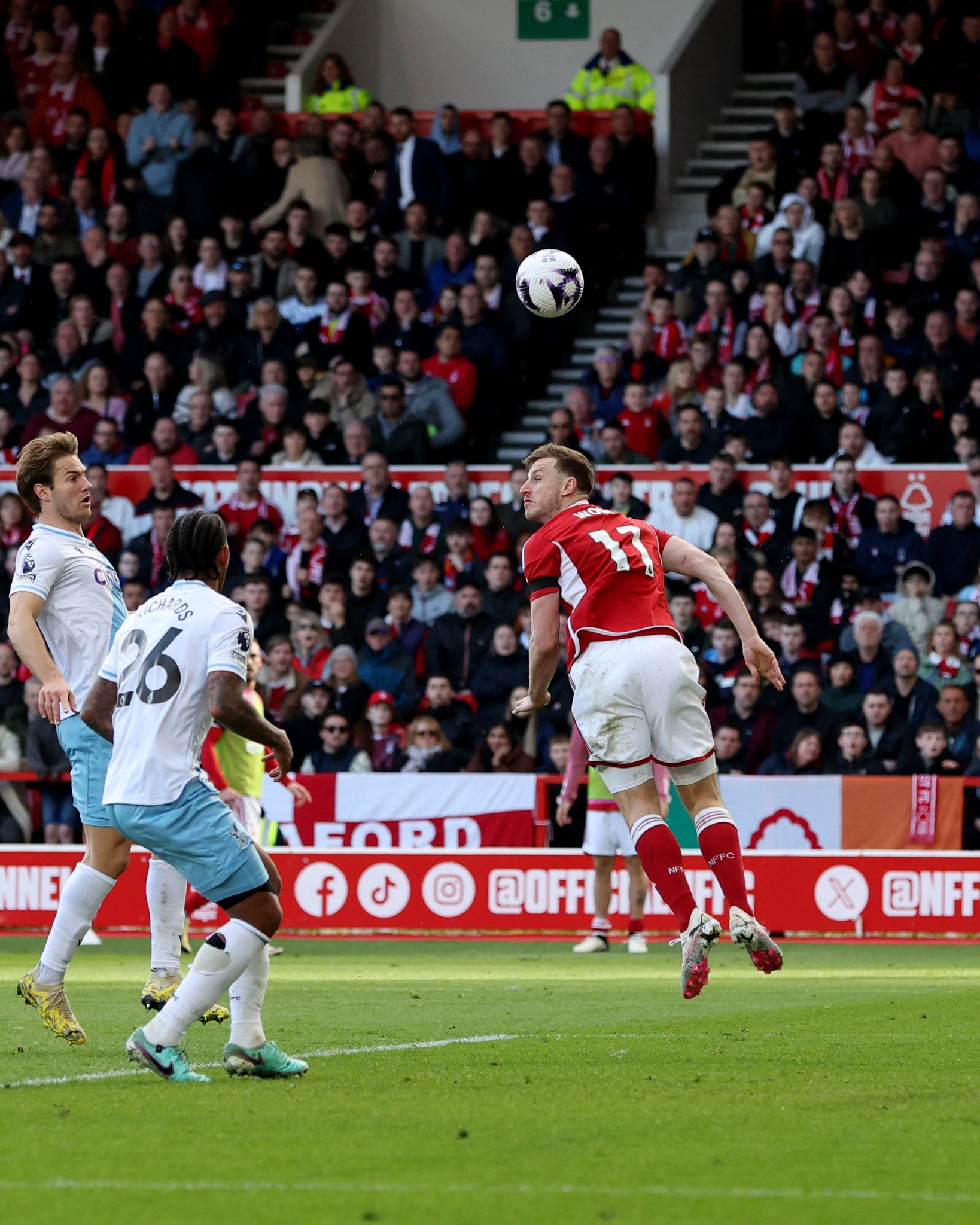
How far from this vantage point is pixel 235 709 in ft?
20.6

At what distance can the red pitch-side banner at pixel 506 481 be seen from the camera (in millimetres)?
17844

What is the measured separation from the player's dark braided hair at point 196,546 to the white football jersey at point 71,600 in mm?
1540

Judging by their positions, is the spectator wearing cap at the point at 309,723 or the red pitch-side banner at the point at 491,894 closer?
the red pitch-side banner at the point at 491,894

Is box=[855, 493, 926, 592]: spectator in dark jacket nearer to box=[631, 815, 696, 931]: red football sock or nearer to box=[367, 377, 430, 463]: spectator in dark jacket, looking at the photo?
box=[367, 377, 430, 463]: spectator in dark jacket

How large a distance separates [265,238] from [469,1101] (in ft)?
56.5


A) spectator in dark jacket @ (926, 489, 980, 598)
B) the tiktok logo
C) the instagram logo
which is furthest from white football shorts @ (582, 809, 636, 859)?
spectator in dark jacket @ (926, 489, 980, 598)

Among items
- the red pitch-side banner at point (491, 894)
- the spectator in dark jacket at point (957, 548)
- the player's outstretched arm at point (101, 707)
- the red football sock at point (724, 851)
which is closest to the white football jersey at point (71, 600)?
the player's outstretched arm at point (101, 707)

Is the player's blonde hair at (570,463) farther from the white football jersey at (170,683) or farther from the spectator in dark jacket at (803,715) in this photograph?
the spectator in dark jacket at (803,715)

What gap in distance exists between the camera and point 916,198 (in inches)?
798

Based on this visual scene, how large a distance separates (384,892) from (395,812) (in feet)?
3.53

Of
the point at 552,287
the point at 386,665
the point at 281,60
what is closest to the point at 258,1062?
the point at 552,287

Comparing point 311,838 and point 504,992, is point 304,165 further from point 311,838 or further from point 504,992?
point 504,992

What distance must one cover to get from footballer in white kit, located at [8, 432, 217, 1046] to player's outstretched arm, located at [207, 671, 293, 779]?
1.46m

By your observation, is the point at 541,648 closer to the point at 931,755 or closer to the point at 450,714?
the point at 931,755
